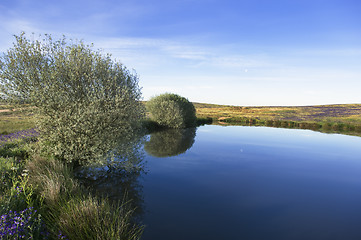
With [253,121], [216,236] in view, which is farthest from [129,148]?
[253,121]

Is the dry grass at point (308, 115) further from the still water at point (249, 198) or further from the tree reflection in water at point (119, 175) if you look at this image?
the tree reflection in water at point (119, 175)

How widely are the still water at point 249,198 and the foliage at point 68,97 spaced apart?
4443 mm

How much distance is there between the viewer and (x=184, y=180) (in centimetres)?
1508

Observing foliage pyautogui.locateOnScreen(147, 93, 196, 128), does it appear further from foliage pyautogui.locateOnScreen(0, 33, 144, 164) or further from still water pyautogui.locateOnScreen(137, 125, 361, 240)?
foliage pyautogui.locateOnScreen(0, 33, 144, 164)

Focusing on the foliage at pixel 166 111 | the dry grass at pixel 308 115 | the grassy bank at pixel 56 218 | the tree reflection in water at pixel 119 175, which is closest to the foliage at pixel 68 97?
the tree reflection in water at pixel 119 175

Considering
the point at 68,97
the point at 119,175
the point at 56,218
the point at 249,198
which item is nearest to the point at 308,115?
the point at 249,198

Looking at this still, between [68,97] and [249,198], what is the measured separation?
42.5 feet

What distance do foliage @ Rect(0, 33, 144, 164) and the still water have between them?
4443 mm

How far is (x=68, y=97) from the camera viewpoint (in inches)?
520

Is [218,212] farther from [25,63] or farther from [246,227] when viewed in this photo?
[25,63]

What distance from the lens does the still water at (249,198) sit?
903 centimetres

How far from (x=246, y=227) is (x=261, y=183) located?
260 inches

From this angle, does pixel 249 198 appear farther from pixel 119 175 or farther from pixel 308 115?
pixel 308 115

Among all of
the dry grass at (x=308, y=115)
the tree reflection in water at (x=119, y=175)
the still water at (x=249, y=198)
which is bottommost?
the still water at (x=249, y=198)
